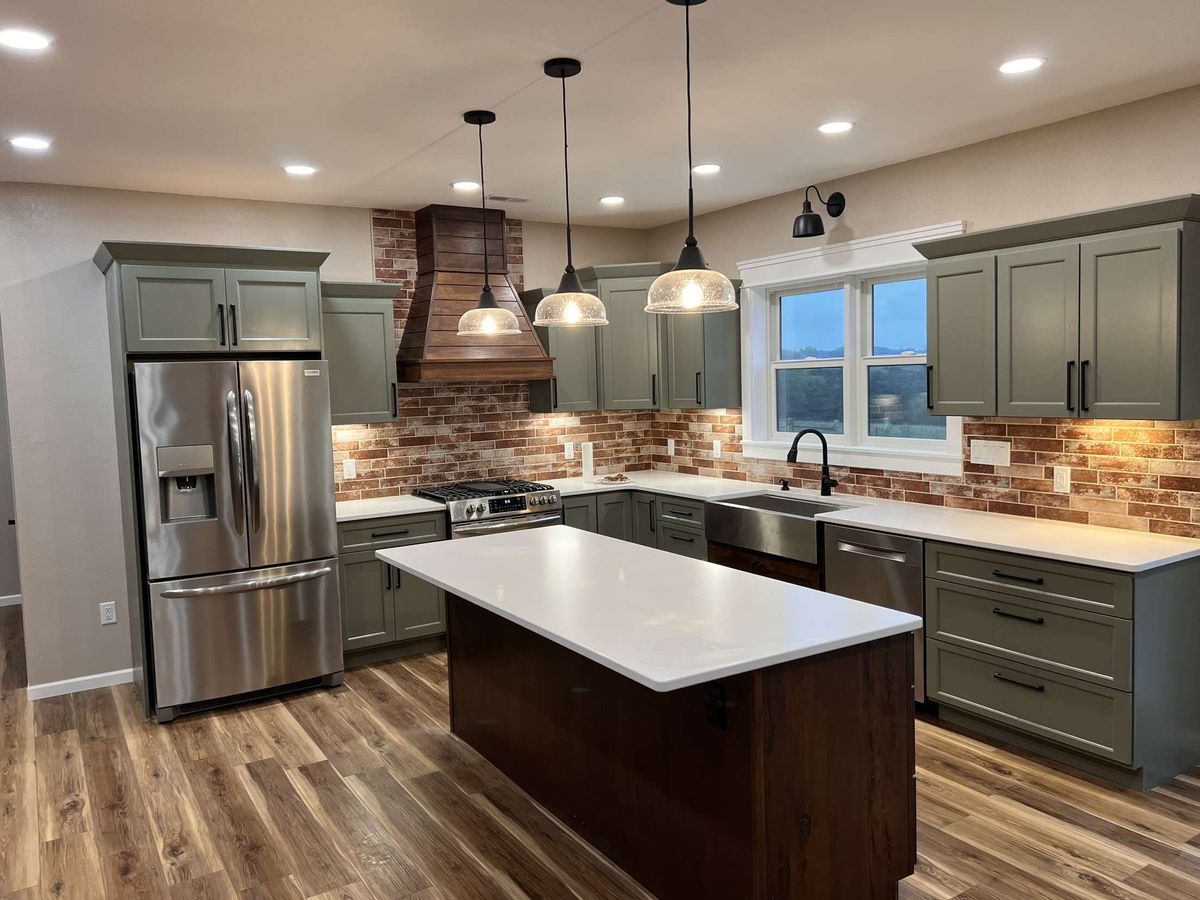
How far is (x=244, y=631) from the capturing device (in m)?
4.45

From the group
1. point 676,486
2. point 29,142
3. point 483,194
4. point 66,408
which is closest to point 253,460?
point 66,408

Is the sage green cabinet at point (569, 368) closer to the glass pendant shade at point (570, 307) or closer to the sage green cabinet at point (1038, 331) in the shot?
the glass pendant shade at point (570, 307)

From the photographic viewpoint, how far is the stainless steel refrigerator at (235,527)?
4.22 m

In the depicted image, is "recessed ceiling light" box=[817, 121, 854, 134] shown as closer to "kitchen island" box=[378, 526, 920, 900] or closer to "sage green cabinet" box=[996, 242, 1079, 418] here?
"sage green cabinet" box=[996, 242, 1079, 418]

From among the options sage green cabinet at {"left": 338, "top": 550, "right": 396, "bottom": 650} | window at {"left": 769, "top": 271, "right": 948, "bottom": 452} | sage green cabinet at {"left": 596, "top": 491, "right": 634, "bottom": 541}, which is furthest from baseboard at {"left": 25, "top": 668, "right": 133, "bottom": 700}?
window at {"left": 769, "top": 271, "right": 948, "bottom": 452}

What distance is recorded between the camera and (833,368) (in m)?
5.29

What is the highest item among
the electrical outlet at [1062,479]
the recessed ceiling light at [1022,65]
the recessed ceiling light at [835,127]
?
the recessed ceiling light at [835,127]

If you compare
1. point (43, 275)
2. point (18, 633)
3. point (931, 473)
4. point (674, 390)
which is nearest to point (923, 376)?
point (931, 473)

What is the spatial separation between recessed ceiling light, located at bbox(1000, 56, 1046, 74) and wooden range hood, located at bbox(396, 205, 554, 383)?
122 inches

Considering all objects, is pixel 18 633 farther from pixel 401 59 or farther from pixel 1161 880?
pixel 1161 880

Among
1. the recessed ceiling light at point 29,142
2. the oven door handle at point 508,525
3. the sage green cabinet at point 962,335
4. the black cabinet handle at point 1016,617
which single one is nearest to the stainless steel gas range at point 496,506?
the oven door handle at point 508,525

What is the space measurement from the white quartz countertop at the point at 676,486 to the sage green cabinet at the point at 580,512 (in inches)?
2.3

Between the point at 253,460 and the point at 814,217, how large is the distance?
125 inches

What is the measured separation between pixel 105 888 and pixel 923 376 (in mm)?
4157
